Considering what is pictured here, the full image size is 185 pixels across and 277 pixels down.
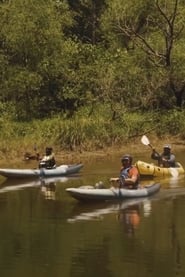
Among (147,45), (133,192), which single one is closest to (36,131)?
(147,45)

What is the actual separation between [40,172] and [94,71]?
1249 centimetres

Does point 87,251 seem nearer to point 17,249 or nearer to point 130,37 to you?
point 17,249

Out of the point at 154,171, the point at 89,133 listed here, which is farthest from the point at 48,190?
the point at 89,133

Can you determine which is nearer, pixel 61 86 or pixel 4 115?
pixel 4 115

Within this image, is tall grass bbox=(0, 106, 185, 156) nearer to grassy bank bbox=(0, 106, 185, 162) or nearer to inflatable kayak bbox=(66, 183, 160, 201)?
grassy bank bbox=(0, 106, 185, 162)

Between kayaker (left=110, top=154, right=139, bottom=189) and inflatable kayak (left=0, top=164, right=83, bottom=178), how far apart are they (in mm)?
4063

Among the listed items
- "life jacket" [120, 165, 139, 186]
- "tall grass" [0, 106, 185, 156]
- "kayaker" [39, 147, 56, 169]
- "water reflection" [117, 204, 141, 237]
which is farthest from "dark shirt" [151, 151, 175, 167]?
"water reflection" [117, 204, 141, 237]

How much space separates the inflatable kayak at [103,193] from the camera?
52.1 ft

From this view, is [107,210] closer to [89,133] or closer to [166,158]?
[166,158]

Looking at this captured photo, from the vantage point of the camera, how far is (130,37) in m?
33.9

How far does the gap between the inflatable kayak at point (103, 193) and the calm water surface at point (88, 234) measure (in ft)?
0.55

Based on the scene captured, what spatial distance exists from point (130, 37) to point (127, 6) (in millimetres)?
1483

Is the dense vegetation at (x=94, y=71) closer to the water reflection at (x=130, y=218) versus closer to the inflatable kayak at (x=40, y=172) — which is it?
the inflatable kayak at (x=40, y=172)

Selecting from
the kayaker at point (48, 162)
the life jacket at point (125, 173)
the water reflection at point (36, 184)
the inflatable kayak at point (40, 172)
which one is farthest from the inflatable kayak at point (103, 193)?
the kayaker at point (48, 162)
